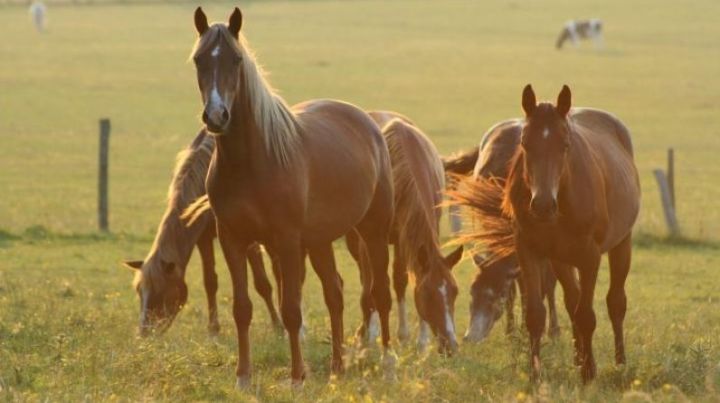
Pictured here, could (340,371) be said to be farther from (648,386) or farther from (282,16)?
(282,16)

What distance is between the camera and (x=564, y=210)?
7754 millimetres

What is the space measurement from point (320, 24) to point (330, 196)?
186 feet

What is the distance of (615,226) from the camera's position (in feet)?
28.0

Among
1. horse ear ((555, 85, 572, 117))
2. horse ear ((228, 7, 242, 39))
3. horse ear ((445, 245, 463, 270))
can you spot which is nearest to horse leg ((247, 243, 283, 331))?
horse ear ((445, 245, 463, 270))

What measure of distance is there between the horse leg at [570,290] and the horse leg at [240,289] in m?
1.85

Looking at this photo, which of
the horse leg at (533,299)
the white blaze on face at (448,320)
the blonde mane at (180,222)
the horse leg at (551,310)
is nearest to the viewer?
the horse leg at (533,299)

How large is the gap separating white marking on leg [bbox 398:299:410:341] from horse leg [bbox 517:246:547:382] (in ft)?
8.95

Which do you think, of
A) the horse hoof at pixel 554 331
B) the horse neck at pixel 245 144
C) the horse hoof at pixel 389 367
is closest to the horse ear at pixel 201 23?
the horse neck at pixel 245 144

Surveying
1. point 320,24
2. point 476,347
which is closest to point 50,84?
point 320,24

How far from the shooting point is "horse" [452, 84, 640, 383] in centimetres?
738

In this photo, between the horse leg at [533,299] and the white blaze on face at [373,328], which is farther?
the white blaze on face at [373,328]

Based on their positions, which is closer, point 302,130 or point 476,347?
point 302,130

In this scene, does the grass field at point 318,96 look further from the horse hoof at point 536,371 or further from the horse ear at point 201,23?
the horse ear at point 201,23

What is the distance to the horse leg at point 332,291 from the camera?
8430 millimetres
